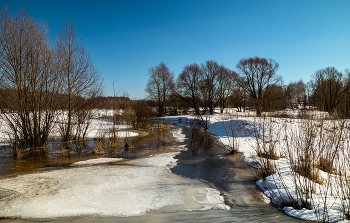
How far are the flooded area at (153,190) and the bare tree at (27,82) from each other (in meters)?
1.89

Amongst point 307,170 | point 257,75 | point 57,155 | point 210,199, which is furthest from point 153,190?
point 257,75

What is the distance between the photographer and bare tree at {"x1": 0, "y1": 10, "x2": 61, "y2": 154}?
355 inches

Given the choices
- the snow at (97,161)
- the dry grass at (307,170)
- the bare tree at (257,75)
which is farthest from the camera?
the bare tree at (257,75)

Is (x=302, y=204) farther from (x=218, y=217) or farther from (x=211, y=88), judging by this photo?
(x=211, y=88)

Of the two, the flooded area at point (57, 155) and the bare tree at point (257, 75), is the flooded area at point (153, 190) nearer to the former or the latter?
the flooded area at point (57, 155)

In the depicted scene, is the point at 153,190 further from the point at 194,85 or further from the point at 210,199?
the point at 194,85

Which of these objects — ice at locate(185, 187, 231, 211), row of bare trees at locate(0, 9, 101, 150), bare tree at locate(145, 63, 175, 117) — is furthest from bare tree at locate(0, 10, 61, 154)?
bare tree at locate(145, 63, 175, 117)

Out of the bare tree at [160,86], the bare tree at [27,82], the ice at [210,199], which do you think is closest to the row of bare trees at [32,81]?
the bare tree at [27,82]

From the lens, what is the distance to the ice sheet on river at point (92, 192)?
13.0 ft

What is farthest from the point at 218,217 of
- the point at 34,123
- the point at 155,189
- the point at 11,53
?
the point at 11,53

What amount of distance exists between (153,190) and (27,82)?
857 cm

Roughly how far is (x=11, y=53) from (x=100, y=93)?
4.57 m

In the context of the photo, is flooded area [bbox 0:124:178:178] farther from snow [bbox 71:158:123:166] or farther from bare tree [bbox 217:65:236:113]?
bare tree [bbox 217:65:236:113]

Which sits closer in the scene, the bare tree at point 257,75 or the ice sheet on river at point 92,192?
the ice sheet on river at point 92,192
